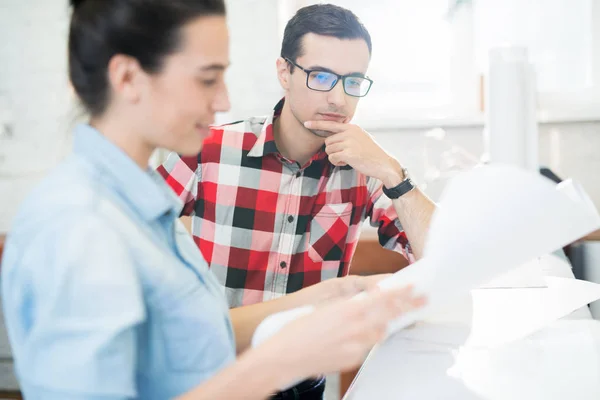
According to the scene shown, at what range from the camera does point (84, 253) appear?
457mm

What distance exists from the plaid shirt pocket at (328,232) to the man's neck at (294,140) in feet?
0.40

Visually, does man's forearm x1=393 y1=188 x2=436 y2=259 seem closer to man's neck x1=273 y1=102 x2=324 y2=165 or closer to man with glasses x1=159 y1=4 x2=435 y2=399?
man with glasses x1=159 y1=4 x2=435 y2=399

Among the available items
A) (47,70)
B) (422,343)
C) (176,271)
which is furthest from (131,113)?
(47,70)

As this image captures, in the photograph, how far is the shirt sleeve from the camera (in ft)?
1.45

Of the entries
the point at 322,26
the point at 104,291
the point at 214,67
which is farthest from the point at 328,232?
the point at 104,291

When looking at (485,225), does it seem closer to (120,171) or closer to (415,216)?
(120,171)

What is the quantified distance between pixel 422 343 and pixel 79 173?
0.51 metres

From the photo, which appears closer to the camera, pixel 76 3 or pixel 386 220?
pixel 76 3

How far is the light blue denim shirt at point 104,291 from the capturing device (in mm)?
445

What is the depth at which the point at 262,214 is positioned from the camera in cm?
127

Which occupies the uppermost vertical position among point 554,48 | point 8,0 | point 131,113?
point 8,0

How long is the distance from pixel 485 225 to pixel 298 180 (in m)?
0.75

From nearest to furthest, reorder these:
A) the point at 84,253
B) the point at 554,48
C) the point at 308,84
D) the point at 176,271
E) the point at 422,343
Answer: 1. the point at 84,253
2. the point at 176,271
3. the point at 422,343
4. the point at 308,84
5. the point at 554,48

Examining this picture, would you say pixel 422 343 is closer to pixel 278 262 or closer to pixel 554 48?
pixel 278 262
